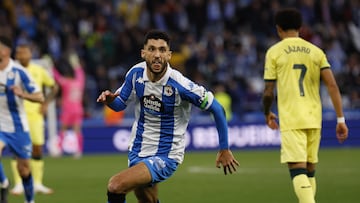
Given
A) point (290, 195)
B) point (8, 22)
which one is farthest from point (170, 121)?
point (8, 22)

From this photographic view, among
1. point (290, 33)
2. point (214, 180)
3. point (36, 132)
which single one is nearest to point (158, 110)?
point (290, 33)

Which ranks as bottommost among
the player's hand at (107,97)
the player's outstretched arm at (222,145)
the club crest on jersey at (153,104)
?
the player's outstretched arm at (222,145)

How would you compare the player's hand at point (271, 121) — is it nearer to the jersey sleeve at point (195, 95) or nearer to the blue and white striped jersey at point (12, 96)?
the jersey sleeve at point (195, 95)

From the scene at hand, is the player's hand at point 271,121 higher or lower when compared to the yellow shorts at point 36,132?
higher

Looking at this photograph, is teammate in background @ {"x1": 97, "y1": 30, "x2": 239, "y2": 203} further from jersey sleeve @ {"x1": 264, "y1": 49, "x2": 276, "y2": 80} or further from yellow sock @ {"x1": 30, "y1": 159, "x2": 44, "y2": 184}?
yellow sock @ {"x1": 30, "y1": 159, "x2": 44, "y2": 184}

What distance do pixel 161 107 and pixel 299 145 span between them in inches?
70.1

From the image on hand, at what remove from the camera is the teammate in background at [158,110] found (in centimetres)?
896

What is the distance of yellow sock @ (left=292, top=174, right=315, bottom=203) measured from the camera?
9.75 metres

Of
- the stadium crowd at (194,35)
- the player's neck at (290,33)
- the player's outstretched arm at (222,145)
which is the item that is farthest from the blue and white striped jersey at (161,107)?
the stadium crowd at (194,35)

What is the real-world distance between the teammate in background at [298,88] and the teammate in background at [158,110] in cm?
135

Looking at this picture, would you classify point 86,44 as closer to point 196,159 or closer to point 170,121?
point 196,159

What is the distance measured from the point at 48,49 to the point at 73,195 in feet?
46.2

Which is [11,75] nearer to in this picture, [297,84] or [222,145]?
[297,84]

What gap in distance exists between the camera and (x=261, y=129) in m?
23.9
